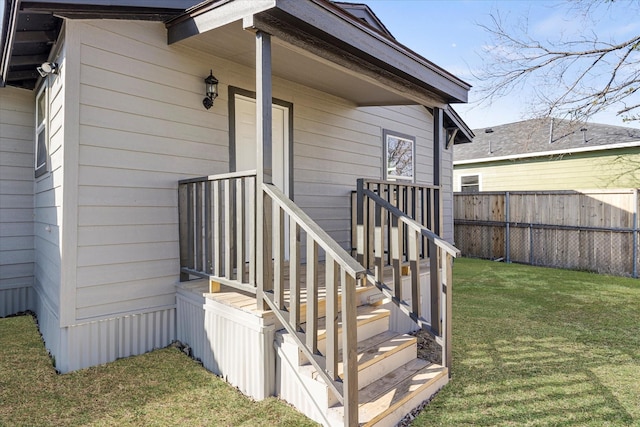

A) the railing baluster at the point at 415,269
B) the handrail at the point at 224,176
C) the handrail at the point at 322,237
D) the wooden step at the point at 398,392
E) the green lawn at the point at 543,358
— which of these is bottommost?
the green lawn at the point at 543,358

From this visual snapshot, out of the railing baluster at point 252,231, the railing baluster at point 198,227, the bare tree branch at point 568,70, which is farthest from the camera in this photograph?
the bare tree branch at point 568,70

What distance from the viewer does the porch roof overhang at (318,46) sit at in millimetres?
2844

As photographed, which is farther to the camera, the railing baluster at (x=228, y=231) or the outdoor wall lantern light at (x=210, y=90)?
the outdoor wall lantern light at (x=210, y=90)

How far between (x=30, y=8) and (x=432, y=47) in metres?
7.39

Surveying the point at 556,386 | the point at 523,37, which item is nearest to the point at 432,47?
the point at 523,37

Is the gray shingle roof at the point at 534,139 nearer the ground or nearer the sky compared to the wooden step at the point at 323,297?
nearer the sky

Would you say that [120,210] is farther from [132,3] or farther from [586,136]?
[586,136]

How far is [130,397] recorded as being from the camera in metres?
2.75

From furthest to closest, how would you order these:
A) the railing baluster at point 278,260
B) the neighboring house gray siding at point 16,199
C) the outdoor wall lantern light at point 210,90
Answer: the neighboring house gray siding at point 16,199 → the outdoor wall lantern light at point 210,90 → the railing baluster at point 278,260

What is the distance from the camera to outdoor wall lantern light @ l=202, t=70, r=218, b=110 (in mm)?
3908

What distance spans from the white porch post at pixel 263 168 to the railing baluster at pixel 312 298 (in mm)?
468

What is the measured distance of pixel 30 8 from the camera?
2.99 metres

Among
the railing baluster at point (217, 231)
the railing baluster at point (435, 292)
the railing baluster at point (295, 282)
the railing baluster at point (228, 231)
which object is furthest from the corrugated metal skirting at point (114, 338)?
the railing baluster at point (435, 292)

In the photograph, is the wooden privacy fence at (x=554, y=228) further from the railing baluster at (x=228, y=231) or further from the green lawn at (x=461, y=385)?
the railing baluster at (x=228, y=231)
